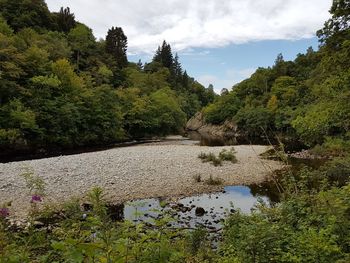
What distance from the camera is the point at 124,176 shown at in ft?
59.8

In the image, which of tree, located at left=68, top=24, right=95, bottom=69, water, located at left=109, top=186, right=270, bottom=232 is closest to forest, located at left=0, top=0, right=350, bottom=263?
tree, located at left=68, top=24, right=95, bottom=69

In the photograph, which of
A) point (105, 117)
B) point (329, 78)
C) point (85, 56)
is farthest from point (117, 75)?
point (329, 78)

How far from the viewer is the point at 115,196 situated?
1456 centimetres

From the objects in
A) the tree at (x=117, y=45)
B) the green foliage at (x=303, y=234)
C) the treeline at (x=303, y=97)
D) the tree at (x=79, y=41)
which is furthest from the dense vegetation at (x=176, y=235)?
the tree at (x=117, y=45)

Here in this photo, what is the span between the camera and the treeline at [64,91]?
29438 millimetres

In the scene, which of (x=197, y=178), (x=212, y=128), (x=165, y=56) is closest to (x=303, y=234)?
(x=197, y=178)

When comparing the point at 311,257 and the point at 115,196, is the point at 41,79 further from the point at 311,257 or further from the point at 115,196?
the point at 311,257

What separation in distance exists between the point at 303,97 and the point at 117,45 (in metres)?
45.0

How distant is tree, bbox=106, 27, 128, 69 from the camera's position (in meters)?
67.3

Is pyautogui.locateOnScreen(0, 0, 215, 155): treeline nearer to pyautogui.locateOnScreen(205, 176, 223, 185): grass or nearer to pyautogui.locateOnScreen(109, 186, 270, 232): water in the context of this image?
pyautogui.locateOnScreen(205, 176, 223, 185): grass

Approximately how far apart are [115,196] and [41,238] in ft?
31.0

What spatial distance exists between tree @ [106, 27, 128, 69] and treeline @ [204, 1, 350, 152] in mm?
22914

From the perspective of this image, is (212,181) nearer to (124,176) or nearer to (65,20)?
(124,176)

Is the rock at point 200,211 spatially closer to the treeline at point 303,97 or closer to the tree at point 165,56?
the treeline at point 303,97
